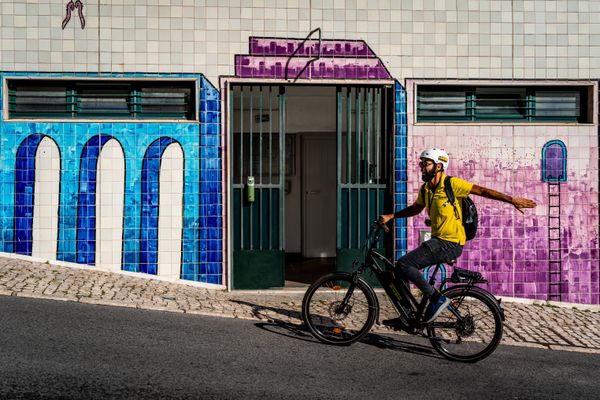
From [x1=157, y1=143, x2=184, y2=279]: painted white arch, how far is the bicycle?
11.1 feet

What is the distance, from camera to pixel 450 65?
32.1ft

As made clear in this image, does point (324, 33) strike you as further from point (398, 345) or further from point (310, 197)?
point (398, 345)

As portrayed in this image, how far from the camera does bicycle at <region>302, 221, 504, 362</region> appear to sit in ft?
20.2

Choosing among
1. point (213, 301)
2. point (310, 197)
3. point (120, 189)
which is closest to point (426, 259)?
point (213, 301)

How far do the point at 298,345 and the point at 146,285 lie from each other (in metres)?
3.18

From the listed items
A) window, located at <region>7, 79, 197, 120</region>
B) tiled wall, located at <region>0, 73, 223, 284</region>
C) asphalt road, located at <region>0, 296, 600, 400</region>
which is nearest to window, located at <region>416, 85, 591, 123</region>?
tiled wall, located at <region>0, 73, 223, 284</region>

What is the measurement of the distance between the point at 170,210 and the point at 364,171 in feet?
8.97

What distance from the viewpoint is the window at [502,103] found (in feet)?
32.6

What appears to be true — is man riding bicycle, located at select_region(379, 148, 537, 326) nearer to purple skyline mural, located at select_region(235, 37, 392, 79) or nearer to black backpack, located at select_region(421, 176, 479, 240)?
black backpack, located at select_region(421, 176, 479, 240)

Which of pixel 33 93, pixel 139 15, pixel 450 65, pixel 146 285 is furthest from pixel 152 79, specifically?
pixel 450 65

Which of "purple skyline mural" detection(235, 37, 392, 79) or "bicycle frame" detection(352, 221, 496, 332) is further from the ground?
"purple skyline mural" detection(235, 37, 392, 79)

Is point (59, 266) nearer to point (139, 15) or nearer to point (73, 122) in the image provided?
point (73, 122)

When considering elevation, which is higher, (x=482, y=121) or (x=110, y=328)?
(x=482, y=121)

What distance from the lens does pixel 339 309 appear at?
656 centimetres
